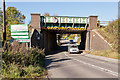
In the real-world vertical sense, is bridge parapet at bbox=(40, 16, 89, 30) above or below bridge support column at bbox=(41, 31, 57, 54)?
above

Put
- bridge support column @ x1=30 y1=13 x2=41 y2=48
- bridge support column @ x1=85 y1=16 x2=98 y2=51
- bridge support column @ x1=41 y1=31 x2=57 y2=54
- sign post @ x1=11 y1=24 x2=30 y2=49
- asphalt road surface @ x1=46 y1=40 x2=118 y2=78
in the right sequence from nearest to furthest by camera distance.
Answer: asphalt road surface @ x1=46 y1=40 x2=118 y2=78
sign post @ x1=11 y1=24 x2=30 y2=49
bridge support column @ x1=30 y1=13 x2=41 y2=48
bridge support column @ x1=41 y1=31 x2=57 y2=54
bridge support column @ x1=85 y1=16 x2=98 y2=51

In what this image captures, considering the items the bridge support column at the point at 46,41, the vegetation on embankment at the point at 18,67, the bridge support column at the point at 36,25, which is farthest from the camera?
the bridge support column at the point at 46,41

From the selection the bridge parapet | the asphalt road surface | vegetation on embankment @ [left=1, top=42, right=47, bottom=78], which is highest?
the bridge parapet

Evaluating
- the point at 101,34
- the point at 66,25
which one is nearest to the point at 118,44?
the point at 101,34

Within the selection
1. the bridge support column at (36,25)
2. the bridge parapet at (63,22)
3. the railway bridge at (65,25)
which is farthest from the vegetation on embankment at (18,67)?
the bridge parapet at (63,22)

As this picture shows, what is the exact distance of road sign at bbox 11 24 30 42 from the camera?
14542mm

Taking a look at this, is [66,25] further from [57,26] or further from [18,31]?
[18,31]

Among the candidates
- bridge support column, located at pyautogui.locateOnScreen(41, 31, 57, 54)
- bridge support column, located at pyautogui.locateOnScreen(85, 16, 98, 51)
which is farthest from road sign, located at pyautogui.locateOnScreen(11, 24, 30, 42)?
bridge support column, located at pyautogui.locateOnScreen(85, 16, 98, 51)

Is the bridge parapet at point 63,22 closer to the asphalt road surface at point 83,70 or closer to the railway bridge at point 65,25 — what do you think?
the railway bridge at point 65,25

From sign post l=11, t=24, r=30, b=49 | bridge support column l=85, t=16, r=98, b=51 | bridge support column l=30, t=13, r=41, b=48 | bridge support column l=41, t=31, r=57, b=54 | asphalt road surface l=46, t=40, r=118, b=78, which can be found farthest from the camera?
bridge support column l=85, t=16, r=98, b=51

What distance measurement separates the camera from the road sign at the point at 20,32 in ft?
47.7

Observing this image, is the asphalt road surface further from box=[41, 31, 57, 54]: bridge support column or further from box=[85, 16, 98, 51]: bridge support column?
box=[85, 16, 98, 51]: bridge support column

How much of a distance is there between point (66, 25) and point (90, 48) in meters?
7.52

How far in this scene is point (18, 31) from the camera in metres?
14.6
